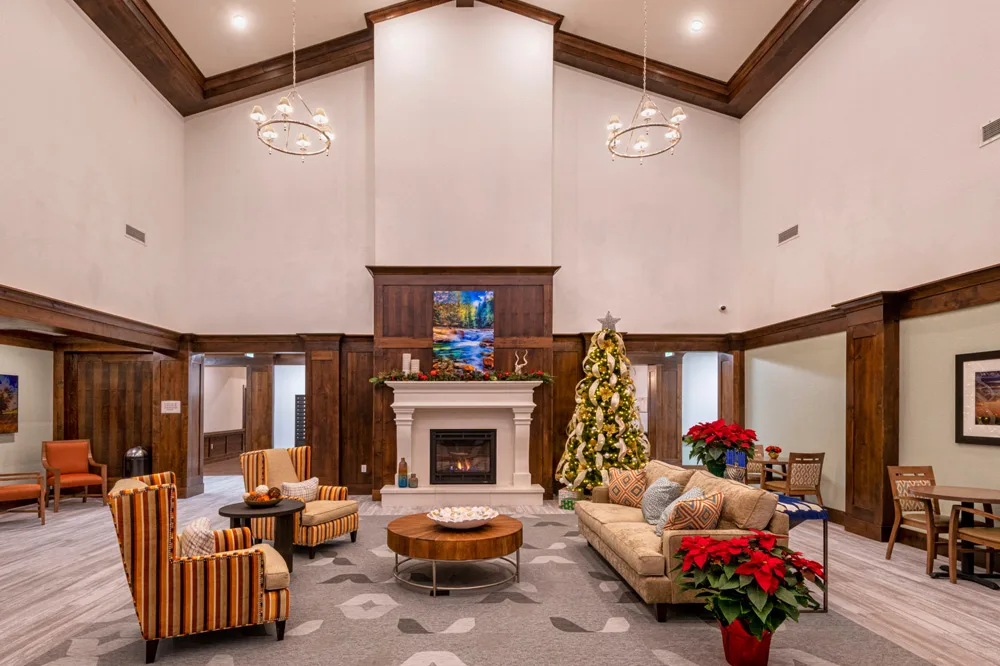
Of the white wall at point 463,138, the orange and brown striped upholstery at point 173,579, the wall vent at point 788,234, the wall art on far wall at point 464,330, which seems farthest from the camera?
the white wall at point 463,138

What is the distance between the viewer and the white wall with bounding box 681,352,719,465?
14.3 metres

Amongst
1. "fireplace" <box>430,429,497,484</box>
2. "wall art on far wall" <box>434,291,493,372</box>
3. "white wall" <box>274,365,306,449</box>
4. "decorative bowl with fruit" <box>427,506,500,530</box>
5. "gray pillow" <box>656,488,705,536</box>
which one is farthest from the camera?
"white wall" <box>274,365,306,449</box>

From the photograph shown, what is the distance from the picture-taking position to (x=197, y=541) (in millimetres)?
4098

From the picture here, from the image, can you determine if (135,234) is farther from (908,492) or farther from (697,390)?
(697,390)

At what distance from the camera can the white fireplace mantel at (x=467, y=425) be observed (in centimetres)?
915

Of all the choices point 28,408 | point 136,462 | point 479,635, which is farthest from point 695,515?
point 28,408

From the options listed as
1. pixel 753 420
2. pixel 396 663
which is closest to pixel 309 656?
pixel 396 663

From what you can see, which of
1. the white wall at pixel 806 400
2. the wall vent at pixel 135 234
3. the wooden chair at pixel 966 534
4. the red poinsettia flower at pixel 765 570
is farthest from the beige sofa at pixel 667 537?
the wall vent at pixel 135 234

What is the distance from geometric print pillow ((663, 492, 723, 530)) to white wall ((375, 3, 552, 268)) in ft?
18.4

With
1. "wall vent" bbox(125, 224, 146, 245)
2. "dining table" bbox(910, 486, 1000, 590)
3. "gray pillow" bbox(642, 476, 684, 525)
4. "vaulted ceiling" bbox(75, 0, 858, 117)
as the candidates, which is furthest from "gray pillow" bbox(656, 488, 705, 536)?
"wall vent" bbox(125, 224, 146, 245)

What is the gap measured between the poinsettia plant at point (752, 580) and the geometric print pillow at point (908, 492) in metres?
3.15

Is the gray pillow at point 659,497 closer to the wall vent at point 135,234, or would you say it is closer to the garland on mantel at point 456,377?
the garland on mantel at point 456,377

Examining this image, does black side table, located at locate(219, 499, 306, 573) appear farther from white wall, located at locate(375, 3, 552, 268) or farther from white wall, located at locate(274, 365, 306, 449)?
white wall, located at locate(274, 365, 306, 449)

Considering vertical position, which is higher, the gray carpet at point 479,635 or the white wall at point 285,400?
the white wall at point 285,400
